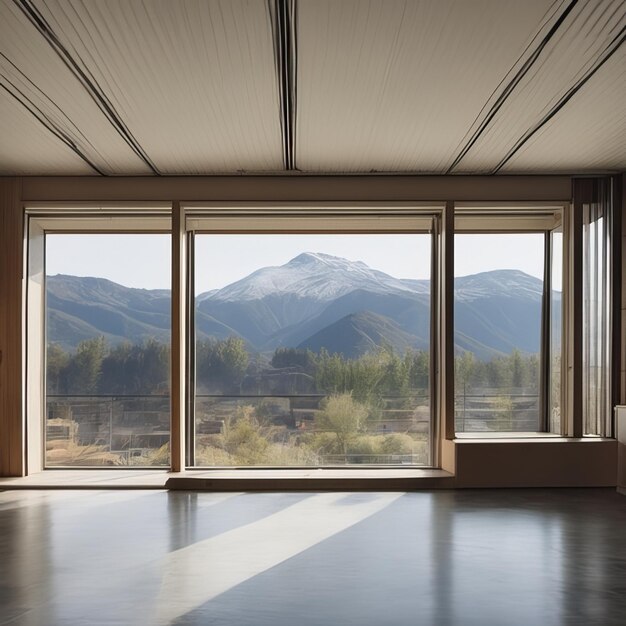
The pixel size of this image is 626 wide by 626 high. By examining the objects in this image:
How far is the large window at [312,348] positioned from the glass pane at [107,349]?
40cm

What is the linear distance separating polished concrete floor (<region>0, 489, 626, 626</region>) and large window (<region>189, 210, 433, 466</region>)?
37.4 inches

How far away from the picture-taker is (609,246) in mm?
6156

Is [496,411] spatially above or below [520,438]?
above

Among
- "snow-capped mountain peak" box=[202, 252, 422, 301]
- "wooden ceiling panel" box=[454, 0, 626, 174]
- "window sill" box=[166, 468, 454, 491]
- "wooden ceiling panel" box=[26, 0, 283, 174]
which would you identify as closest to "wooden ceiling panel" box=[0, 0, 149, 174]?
"wooden ceiling panel" box=[26, 0, 283, 174]

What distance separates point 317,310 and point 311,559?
328 cm

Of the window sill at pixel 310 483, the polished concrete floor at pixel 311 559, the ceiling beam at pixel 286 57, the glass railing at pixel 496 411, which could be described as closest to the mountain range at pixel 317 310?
the glass railing at pixel 496 411

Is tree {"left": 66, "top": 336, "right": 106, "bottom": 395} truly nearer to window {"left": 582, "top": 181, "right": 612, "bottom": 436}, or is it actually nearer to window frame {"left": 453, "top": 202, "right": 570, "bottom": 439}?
window frame {"left": 453, "top": 202, "right": 570, "bottom": 439}

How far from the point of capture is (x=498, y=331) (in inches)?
261

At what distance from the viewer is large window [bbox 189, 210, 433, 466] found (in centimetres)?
654

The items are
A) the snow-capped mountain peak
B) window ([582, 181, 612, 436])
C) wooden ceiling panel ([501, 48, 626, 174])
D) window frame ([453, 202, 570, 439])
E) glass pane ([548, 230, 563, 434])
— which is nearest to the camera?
wooden ceiling panel ([501, 48, 626, 174])

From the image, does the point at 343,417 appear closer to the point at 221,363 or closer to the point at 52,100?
the point at 221,363

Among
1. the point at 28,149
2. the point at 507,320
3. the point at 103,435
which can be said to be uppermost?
the point at 28,149

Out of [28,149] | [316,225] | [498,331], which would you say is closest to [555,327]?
[498,331]

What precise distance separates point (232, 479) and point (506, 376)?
112 inches
